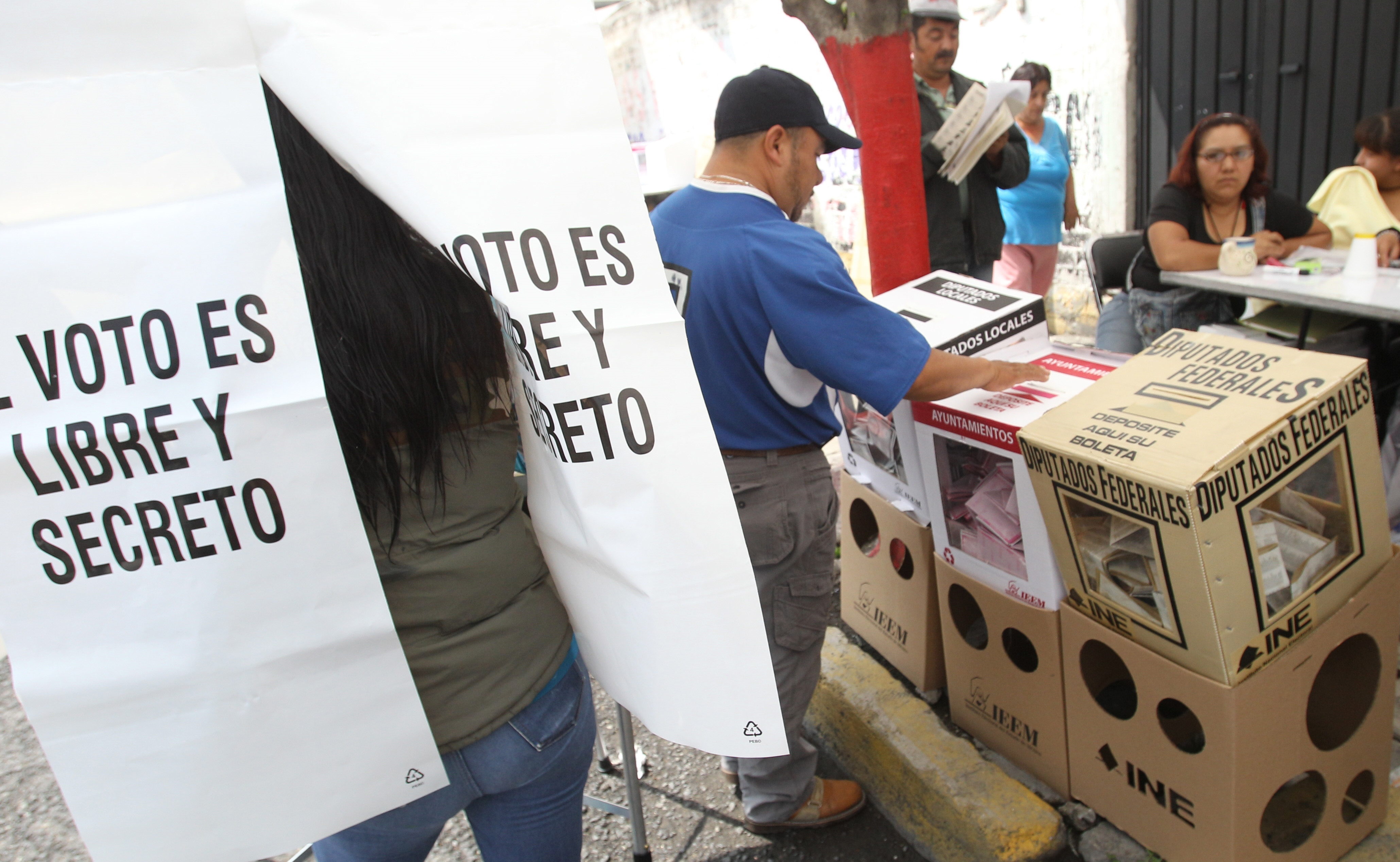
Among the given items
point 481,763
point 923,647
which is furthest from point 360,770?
point 923,647

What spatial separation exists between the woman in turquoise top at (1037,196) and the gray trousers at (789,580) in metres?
3.33

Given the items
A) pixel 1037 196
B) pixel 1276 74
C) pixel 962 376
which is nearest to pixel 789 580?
pixel 962 376

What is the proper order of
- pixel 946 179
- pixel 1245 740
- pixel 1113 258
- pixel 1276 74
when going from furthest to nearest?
pixel 1276 74
pixel 1113 258
pixel 946 179
pixel 1245 740

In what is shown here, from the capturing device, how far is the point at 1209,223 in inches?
146

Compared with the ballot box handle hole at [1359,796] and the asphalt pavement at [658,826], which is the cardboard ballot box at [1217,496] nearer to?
the ballot box handle hole at [1359,796]

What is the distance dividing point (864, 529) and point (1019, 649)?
0.67 m

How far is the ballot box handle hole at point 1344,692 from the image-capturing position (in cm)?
183

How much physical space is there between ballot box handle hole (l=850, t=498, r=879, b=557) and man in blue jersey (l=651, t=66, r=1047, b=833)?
624 millimetres

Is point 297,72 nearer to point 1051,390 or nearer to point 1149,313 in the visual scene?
point 1051,390

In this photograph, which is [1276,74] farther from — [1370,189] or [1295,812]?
[1295,812]

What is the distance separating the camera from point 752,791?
2.27m

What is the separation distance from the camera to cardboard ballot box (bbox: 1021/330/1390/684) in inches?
59.2

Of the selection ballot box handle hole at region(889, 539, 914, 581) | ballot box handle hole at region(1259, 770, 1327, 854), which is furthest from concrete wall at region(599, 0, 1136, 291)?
ballot box handle hole at region(1259, 770, 1327, 854)

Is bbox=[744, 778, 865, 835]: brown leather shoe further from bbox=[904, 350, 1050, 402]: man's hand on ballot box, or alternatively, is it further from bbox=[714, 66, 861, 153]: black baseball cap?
bbox=[714, 66, 861, 153]: black baseball cap
